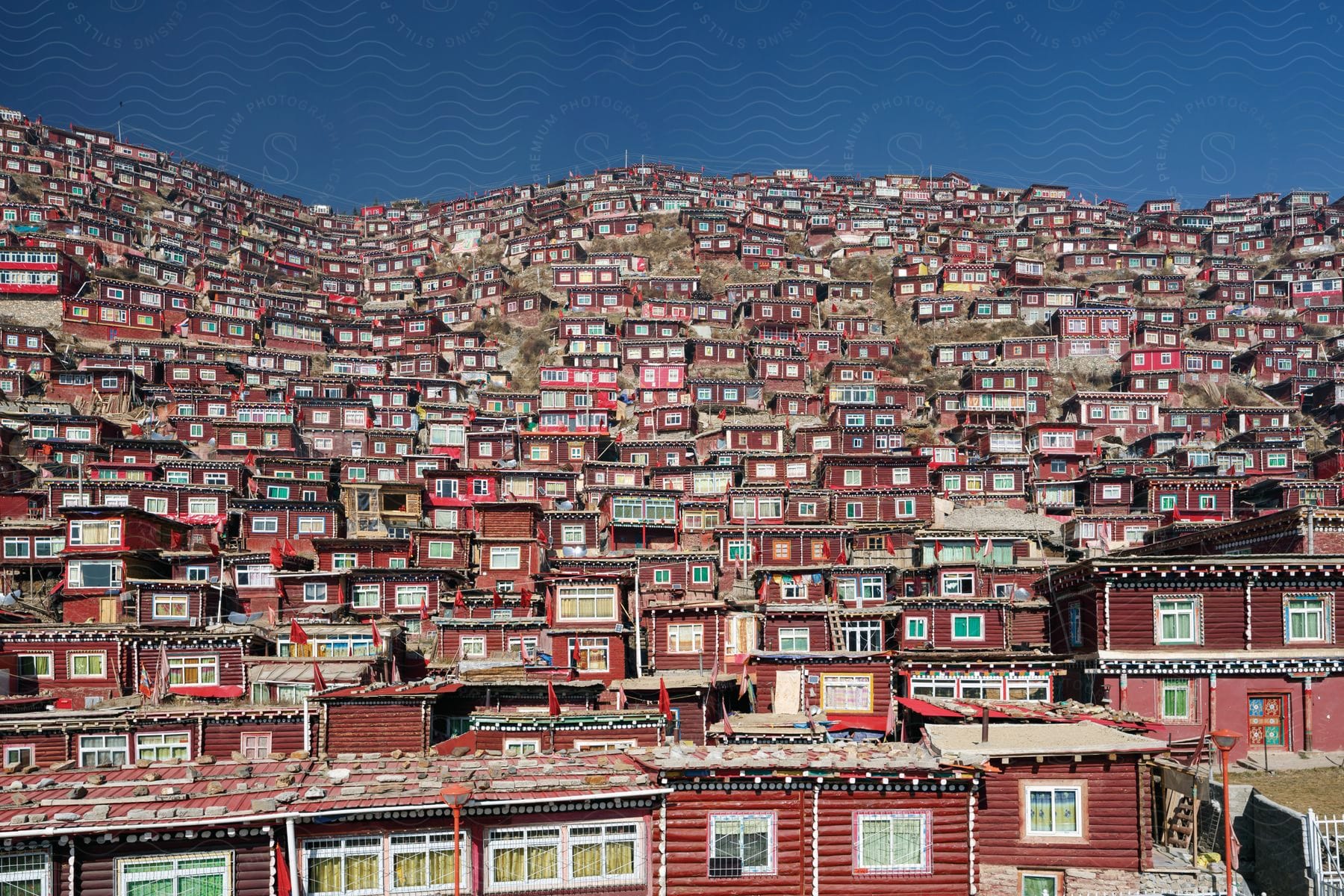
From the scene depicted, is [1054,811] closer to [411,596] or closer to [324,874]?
[324,874]

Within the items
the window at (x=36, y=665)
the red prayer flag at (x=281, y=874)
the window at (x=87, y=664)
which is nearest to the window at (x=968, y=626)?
the red prayer flag at (x=281, y=874)

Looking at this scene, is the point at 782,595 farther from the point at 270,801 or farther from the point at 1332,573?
the point at 270,801

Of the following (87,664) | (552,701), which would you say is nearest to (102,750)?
(87,664)

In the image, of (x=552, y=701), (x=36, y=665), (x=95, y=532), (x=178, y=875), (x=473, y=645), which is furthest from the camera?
(x=95, y=532)

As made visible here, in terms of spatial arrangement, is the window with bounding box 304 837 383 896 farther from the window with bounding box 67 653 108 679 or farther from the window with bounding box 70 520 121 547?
the window with bounding box 70 520 121 547

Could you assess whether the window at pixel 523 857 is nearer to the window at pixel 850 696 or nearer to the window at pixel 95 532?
the window at pixel 850 696
